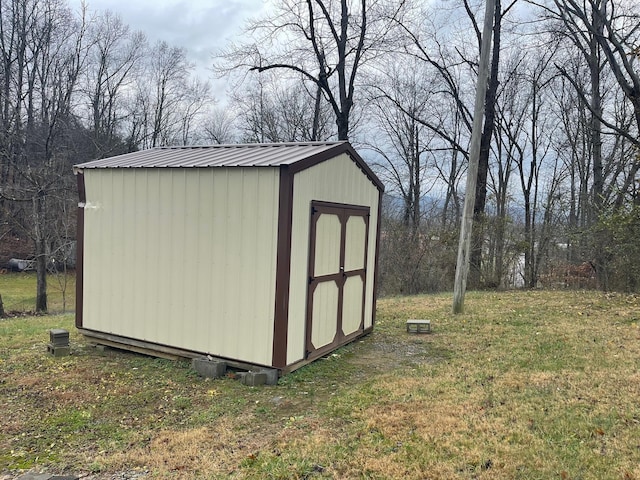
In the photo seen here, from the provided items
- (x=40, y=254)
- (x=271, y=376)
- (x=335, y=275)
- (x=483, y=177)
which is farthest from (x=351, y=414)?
(x=483, y=177)

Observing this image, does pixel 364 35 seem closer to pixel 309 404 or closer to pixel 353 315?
pixel 353 315

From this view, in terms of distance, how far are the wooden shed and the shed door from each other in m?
0.01

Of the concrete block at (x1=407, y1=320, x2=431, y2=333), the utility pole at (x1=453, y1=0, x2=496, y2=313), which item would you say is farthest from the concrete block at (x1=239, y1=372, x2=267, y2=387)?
the utility pole at (x1=453, y1=0, x2=496, y2=313)

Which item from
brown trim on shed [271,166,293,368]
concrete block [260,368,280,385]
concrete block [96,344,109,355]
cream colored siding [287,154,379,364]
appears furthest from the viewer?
concrete block [96,344,109,355]

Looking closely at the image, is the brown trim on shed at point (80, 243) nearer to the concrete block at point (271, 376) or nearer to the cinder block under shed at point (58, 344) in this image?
the cinder block under shed at point (58, 344)

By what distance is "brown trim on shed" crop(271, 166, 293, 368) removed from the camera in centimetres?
480

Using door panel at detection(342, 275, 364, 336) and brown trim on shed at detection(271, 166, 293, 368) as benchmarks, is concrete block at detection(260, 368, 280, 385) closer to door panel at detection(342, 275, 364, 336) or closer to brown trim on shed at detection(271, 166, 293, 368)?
brown trim on shed at detection(271, 166, 293, 368)

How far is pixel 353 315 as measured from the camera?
6.57 meters

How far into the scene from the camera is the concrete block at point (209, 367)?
5064 mm

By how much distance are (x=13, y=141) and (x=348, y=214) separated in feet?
51.3

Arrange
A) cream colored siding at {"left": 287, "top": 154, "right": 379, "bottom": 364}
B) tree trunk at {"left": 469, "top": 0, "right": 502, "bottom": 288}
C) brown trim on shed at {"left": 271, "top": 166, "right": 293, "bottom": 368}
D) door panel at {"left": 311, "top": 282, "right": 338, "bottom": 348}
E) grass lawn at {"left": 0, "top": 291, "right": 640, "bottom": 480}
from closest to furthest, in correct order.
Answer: grass lawn at {"left": 0, "top": 291, "right": 640, "bottom": 480} → brown trim on shed at {"left": 271, "top": 166, "right": 293, "bottom": 368} → cream colored siding at {"left": 287, "top": 154, "right": 379, "bottom": 364} → door panel at {"left": 311, "top": 282, "right": 338, "bottom": 348} → tree trunk at {"left": 469, "top": 0, "right": 502, "bottom": 288}

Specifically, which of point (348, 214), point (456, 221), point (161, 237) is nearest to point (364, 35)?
point (456, 221)

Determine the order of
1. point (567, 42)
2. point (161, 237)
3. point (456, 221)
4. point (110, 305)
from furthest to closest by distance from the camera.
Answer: point (456, 221) < point (567, 42) < point (110, 305) < point (161, 237)

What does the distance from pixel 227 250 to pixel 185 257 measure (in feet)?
1.94
